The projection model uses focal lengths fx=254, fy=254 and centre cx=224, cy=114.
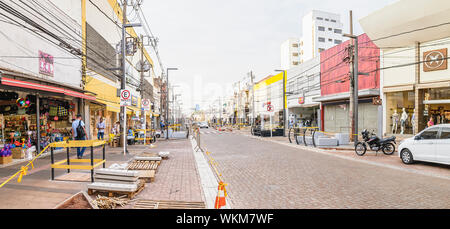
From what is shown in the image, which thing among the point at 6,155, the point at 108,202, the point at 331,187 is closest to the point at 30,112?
the point at 6,155

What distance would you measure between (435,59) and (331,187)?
1649 cm

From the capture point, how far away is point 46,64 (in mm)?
12727

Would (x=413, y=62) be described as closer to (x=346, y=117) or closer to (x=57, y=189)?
(x=346, y=117)

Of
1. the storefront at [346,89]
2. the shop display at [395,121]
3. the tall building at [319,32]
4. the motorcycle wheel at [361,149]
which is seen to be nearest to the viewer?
the motorcycle wheel at [361,149]

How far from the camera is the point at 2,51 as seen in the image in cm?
971

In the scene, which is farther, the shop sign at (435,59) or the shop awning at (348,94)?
the shop awning at (348,94)

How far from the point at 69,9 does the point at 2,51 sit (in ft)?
22.3

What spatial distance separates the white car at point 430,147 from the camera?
881 centimetres

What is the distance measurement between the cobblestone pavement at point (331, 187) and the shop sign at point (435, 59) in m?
12.7

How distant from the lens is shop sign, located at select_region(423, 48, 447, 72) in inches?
671

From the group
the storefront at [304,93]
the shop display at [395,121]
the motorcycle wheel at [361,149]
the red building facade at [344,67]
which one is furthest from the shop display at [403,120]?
the storefront at [304,93]

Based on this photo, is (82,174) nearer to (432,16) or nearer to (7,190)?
(7,190)

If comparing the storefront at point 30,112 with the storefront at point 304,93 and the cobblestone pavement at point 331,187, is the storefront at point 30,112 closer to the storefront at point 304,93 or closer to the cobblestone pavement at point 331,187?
the cobblestone pavement at point 331,187
